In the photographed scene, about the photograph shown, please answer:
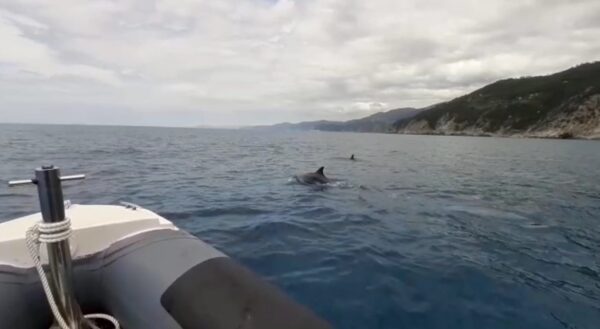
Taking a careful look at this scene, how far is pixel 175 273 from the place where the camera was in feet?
10.3

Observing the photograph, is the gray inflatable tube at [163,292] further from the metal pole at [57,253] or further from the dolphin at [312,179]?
the dolphin at [312,179]

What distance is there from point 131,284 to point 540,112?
179213 mm

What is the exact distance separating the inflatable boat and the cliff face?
141 m

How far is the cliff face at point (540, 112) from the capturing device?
Answer: 396 ft

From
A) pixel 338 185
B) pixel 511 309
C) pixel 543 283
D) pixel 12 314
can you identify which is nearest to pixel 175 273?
pixel 12 314

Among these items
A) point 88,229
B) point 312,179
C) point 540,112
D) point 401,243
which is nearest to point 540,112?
point 540,112

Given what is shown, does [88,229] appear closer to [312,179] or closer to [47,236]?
[47,236]

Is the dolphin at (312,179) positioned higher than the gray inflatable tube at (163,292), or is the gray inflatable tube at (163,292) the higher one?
the gray inflatable tube at (163,292)

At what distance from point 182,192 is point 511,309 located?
1322cm

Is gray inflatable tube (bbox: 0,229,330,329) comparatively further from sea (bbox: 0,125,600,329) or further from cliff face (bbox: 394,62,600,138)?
cliff face (bbox: 394,62,600,138)

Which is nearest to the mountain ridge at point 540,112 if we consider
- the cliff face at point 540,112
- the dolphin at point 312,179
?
the cliff face at point 540,112

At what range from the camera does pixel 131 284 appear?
10.9ft

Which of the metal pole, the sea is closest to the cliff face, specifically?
the sea

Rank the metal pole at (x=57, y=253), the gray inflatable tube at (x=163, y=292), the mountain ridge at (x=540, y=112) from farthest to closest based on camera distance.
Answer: the mountain ridge at (x=540, y=112)
the gray inflatable tube at (x=163, y=292)
the metal pole at (x=57, y=253)
